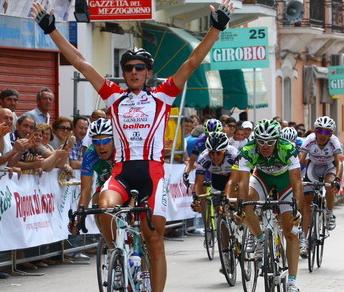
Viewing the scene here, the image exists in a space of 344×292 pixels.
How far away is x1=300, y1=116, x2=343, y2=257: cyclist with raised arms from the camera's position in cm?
1709

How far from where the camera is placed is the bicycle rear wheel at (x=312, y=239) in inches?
618

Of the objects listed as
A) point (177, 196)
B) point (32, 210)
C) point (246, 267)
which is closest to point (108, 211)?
point (246, 267)

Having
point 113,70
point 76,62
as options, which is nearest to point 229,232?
point 76,62

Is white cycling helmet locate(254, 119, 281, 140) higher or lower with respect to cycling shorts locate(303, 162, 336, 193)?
higher

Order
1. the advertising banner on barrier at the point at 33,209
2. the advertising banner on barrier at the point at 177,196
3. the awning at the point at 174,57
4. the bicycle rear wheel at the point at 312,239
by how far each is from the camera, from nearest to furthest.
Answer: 1. the advertising banner on barrier at the point at 33,209
2. the bicycle rear wheel at the point at 312,239
3. the advertising banner on barrier at the point at 177,196
4. the awning at the point at 174,57

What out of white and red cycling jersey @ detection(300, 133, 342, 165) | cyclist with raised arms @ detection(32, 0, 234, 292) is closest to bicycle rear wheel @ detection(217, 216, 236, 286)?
white and red cycling jersey @ detection(300, 133, 342, 165)

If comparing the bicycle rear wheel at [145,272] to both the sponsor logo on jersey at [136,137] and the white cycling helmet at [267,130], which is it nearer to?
the sponsor logo on jersey at [136,137]

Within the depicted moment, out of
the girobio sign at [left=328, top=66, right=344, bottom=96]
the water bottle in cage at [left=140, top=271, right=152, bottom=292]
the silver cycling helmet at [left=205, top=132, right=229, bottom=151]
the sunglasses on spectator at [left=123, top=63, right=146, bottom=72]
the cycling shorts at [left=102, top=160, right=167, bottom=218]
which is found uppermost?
the girobio sign at [left=328, top=66, right=344, bottom=96]

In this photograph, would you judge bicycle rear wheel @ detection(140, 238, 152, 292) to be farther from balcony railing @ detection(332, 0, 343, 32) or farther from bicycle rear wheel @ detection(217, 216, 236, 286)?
balcony railing @ detection(332, 0, 343, 32)

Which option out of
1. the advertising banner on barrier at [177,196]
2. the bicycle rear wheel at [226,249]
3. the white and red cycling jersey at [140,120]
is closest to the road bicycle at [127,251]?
the white and red cycling jersey at [140,120]

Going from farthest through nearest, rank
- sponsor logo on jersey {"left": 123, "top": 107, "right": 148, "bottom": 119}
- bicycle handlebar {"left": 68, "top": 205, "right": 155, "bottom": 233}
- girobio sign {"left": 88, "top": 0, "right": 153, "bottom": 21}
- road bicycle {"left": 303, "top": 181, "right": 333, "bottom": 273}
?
girobio sign {"left": 88, "top": 0, "right": 153, "bottom": 21} < road bicycle {"left": 303, "top": 181, "right": 333, "bottom": 273} < sponsor logo on jersey {"left": 123, "top": 107, "right": 148, "bottom": 119} < bicycle handlebar {"left": 68, "top": 205, "right": 155, "bottom": 233}

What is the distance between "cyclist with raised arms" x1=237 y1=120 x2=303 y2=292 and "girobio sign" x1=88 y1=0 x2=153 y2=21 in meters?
9.89

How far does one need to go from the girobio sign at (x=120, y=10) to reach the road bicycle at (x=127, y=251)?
12538mm

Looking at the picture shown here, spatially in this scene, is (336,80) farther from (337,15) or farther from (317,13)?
(337,15)
